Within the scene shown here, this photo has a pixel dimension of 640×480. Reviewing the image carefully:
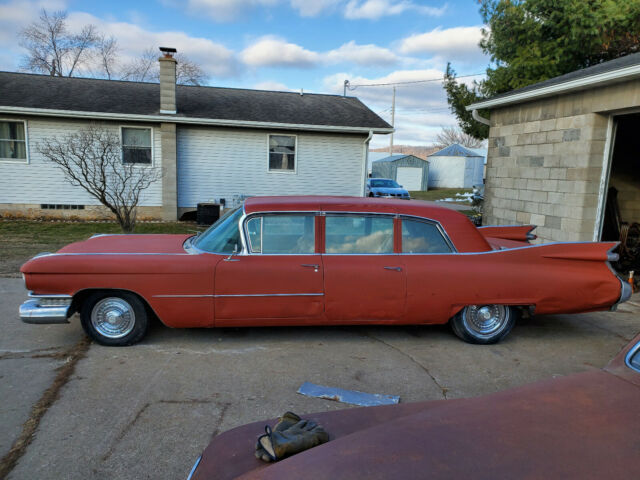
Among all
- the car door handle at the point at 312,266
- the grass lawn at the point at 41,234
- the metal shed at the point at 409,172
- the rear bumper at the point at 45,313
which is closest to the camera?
the rear bumper at the point at 45,313

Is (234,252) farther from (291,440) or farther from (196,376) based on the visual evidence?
(291,440)

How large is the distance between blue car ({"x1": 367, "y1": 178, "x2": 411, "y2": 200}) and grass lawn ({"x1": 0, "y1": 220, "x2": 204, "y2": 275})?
1298cm

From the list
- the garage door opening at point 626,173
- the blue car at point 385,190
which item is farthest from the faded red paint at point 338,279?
the blue car at point 385,190

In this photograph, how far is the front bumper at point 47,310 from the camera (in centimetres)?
429

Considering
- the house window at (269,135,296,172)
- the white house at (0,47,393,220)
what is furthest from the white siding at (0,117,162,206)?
the house window at (269,135,296,172)

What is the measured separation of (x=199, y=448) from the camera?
298 centimetres

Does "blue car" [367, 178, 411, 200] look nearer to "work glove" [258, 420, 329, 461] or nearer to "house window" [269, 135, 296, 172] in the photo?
"house window" [269, 135, 296, 172]

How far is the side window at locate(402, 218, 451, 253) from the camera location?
4.73 metres

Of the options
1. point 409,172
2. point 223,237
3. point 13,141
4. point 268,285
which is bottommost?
point 268,285

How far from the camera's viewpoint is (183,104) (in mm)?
15383

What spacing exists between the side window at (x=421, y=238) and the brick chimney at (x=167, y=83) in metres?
11.5

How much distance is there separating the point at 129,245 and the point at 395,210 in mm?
2865

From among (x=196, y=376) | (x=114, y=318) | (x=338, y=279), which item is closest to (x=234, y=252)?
(x=338, y=279)

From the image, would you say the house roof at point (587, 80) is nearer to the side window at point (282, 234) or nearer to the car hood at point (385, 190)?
the side window at point (282, 234)
